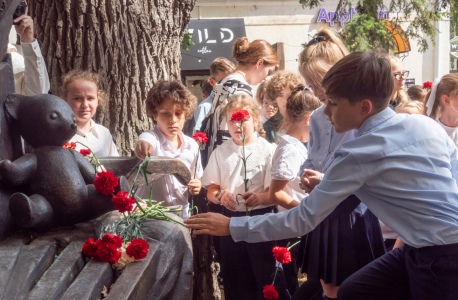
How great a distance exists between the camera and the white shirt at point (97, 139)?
2621mm

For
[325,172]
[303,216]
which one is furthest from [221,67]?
[303,216]

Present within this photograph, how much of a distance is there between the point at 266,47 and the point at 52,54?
4.97 feet

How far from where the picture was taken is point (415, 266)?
1758mm

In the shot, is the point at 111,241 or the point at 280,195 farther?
the point at 280,195

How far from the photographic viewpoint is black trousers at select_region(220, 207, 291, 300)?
2.75 metres

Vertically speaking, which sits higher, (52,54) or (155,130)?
(52,54)

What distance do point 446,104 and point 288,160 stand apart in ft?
4.59

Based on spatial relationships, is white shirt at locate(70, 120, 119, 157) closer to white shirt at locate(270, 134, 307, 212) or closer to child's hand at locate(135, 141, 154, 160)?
child's hand at locate(135, 141, 154, 160)

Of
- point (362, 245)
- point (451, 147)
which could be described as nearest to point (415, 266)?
point (362, 245)

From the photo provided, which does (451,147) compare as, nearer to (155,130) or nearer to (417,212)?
(417,212)

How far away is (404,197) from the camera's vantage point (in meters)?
1.72

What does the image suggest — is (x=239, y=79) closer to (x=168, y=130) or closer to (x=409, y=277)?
(x=168, y=130)

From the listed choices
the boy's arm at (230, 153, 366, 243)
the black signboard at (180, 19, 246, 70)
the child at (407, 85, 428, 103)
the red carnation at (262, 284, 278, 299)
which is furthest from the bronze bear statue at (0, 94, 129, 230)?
the black signboard at (180, 19, 246, 70)

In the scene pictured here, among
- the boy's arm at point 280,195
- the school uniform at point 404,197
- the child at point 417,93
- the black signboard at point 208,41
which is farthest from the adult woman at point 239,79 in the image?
the black signboard at point 208,41
